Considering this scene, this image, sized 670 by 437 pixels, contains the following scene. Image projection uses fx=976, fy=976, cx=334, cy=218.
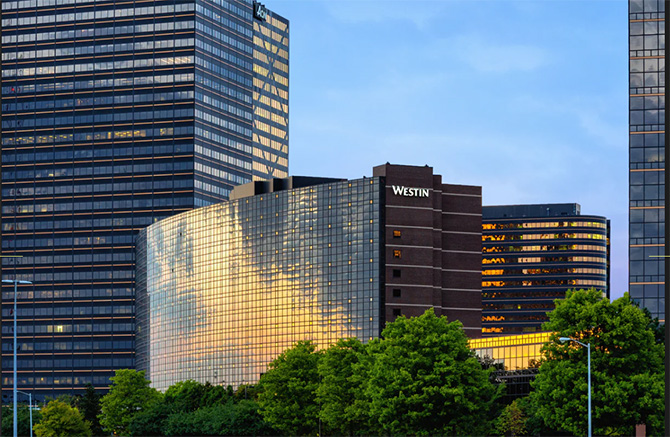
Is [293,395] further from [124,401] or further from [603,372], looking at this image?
[603,372]

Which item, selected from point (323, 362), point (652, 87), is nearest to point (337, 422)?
point (323, 362)

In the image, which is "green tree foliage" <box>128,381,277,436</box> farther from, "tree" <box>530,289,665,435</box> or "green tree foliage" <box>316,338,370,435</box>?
"tree" <box>530,289,665,435</box>

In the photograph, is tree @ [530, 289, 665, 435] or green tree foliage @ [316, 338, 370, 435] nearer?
tree @ [530, 289, 665, 435]

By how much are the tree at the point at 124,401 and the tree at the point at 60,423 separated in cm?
585

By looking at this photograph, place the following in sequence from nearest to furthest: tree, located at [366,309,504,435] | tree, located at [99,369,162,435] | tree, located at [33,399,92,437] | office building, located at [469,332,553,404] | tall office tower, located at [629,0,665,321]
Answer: tree, located at [366,309,504,435] → office building, located at [469,332,553,404] → tree, located at [33,399,92,437] → tree, located at [99,369,162,435] → tall office tower, located at [629,0,665,321]

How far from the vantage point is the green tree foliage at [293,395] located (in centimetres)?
13688

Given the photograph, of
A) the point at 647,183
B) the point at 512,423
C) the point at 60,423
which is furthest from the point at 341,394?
the point at 647,183

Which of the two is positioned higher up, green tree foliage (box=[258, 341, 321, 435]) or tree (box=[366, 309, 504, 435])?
tree (box=[366, 309, 504, 435])

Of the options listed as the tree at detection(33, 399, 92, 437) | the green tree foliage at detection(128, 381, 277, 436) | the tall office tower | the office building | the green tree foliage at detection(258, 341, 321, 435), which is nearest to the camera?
the green tree foliage at detection(258, 341, 321, 435)

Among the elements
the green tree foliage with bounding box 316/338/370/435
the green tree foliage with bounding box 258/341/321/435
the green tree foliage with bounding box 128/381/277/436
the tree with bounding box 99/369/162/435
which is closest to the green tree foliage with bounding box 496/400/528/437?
the green tree foliage with bounding box 316/338/370/435

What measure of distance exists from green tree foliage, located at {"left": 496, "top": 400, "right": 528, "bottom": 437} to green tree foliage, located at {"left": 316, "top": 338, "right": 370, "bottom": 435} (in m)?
16.1

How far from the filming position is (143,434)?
15675cm

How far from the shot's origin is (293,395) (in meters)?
138

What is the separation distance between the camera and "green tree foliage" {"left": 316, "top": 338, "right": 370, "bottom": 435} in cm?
11788
